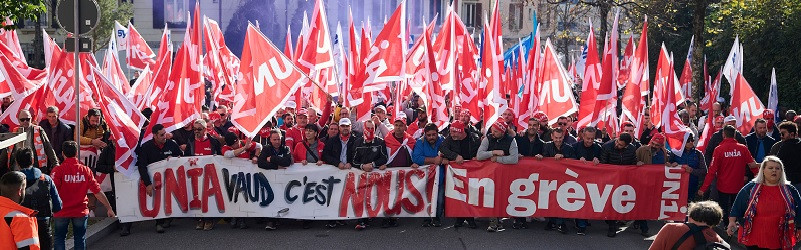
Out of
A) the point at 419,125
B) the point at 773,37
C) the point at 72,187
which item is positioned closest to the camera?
the point at 72,187

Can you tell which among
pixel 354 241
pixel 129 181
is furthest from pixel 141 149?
pixel 354 241

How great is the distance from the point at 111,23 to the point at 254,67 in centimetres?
3154

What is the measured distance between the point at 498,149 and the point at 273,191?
2.73m

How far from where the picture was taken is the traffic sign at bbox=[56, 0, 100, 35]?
1141 cm

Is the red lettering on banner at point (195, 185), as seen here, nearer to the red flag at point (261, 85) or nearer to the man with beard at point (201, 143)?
the man with beard at point (201, 143)

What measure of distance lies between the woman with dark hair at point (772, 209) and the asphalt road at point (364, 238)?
9.11 ft

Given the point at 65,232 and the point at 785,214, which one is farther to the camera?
the point at 65,232

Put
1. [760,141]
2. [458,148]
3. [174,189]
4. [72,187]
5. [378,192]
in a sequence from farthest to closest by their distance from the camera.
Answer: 1. [760,141]
2. [458,148]
3. [378,192]
4. [174,189]
5. [72,187]

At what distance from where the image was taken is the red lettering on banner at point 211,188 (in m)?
11.3

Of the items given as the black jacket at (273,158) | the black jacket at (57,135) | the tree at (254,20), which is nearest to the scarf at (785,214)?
the black jacket at (273,158)

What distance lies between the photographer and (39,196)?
7.55 metres

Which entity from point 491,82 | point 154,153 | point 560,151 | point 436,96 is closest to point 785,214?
point 560,151

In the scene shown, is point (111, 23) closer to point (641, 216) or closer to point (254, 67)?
point (254, 67)

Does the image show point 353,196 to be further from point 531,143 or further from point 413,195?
point 531,143
